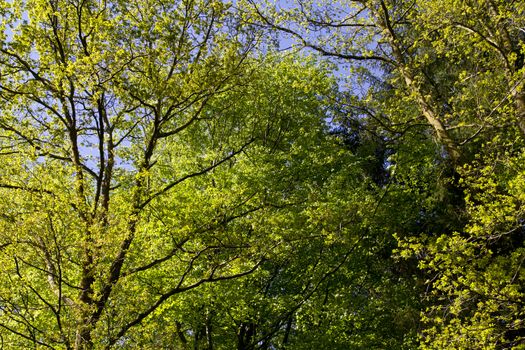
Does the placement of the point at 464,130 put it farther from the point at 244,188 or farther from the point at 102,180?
the point at 102,180

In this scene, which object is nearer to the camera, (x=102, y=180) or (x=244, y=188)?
(x=102, y=180)

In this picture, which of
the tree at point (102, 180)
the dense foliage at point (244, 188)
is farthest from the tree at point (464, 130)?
the tree at point (102, 180)

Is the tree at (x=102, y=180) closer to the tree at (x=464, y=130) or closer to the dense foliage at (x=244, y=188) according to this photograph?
the dense foliage at (x=244, y=188)

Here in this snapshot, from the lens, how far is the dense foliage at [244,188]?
7273mm

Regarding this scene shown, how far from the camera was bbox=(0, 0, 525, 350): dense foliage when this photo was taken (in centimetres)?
727

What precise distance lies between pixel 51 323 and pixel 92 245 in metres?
3.86

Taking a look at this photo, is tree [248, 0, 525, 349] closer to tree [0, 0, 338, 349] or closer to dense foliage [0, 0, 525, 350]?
dense foliage [0, 0, 525, 350]

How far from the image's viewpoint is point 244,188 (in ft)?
34.7

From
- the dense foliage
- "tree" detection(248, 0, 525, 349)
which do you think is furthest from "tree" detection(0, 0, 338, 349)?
"tree" detection(248, 0, 525, 349)

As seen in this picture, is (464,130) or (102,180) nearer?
(102,180)

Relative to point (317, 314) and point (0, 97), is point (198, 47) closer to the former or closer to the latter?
point (0, 97)

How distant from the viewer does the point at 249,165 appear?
13414 millimetres

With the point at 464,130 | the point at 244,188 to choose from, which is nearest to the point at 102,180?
the point at 244,188

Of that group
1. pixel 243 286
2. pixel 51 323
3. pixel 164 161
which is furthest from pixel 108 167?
pixel 164 161
